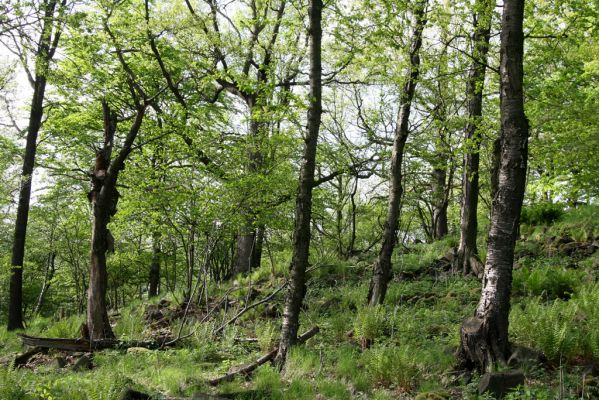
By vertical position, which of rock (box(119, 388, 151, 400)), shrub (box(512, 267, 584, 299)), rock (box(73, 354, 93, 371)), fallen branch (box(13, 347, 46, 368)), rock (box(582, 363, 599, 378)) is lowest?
fallen branch (box(13, 347, 46, 368))

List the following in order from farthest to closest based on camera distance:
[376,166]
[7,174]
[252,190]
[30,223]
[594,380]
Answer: [30,223]
[7,174]
[376,166]
[252,190]
[594,380]

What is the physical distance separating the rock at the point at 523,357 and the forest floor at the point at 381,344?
12 mm

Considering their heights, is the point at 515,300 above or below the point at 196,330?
above

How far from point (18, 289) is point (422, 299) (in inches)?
478

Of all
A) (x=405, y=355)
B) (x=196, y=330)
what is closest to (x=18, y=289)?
(x=196, y=330)

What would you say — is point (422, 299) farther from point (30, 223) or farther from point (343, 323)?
point (30, 223)

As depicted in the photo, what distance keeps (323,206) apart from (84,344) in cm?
791

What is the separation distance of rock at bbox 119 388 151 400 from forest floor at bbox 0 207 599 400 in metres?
0.08

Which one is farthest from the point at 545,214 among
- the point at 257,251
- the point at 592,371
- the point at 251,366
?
the point at 257,251

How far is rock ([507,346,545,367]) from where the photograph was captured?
4508mm

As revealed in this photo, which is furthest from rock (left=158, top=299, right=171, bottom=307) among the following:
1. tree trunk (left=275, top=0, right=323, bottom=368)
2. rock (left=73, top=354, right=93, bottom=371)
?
tree trunk (left=275, top=0, right=323, bottom=368)

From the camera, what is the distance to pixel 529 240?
424 inches

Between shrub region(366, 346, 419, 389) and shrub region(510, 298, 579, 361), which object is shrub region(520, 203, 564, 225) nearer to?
shrub region(510, 298, 579, 361)

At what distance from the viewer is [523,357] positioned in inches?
180
